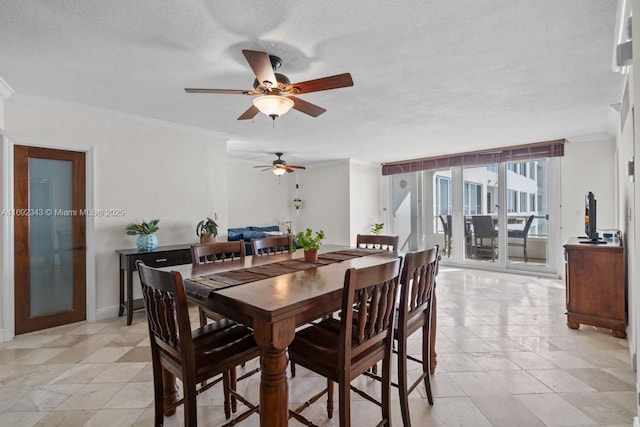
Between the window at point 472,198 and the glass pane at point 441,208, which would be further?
the glass pane at point 441,208

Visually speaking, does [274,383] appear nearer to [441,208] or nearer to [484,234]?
[484,234]


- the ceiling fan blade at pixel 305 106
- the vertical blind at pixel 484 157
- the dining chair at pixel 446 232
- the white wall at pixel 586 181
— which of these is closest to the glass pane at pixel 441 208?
the dining chair at pixel 446 232

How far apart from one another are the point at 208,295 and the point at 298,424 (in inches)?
37.5

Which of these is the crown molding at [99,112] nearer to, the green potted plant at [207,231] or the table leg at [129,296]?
the green potted plant at [207,231]

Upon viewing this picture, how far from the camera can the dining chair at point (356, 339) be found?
1.40 meters

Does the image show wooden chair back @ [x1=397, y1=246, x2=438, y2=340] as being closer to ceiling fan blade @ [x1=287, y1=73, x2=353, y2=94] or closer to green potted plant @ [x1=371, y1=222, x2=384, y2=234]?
ceiling fan blade @ [x1=287, y1=73, x2=353, y2=94]

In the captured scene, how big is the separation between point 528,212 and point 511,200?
0.34 meters

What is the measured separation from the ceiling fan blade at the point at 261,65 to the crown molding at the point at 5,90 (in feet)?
7.77

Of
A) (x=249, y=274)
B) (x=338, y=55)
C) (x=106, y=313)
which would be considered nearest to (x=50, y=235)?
(x=106, y=313)

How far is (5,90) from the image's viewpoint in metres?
2.80

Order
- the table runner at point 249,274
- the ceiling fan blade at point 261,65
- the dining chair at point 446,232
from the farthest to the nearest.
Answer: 1. the dining chair at point 446,232
2. the ceiling fan blade at point 261,65
3. the table runner at point 249,274

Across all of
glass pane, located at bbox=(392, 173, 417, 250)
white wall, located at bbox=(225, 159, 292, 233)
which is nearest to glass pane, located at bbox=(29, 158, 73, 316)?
white wall, located at bbox=(225, 159, 292, 233)

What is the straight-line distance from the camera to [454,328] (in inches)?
126

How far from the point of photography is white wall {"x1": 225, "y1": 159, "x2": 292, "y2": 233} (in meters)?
6.89
